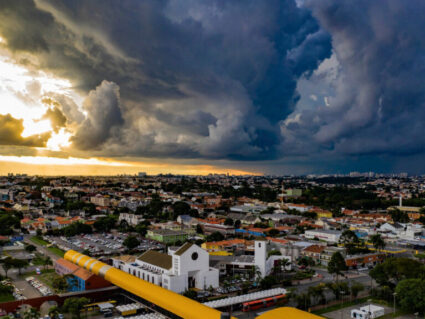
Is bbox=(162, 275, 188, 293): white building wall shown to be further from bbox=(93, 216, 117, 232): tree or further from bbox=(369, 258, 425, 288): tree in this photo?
bbox=(93, 216, 117, 232): tree

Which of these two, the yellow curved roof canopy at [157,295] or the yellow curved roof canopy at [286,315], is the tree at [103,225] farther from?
the yellow curved roof canopy at [286,315]

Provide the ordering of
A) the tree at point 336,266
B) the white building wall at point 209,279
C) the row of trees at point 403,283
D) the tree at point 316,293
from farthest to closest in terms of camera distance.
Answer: the tree at point 336,266 → the white building wall at point 209,279 → the tree at point 316,293 → the row of trees at point 403,283

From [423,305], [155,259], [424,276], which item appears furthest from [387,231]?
[155,259]

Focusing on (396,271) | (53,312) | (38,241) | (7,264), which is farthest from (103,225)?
(396,271)

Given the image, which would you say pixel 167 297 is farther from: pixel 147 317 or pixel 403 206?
pixel 403 206

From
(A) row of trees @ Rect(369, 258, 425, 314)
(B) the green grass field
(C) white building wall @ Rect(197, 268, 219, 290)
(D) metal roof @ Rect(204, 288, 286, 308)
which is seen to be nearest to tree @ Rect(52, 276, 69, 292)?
(C) white building wall @ Rect(197, 268, 219, 290)

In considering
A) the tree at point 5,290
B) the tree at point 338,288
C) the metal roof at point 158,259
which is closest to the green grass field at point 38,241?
the metal roof at point 158,259

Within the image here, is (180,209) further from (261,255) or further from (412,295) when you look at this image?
(412,295)
